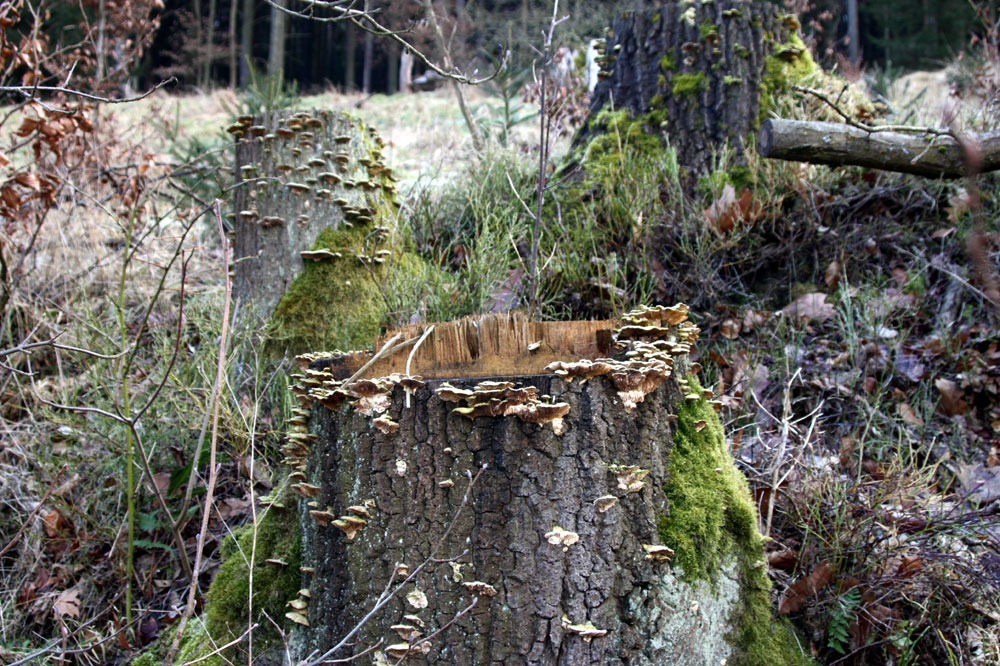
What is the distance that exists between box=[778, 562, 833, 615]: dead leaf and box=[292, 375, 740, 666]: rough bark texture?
50 centimetres

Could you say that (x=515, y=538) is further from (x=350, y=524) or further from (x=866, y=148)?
(x=866, y=148)

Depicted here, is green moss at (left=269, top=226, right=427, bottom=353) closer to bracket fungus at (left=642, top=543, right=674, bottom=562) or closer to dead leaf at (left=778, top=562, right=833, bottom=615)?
bracket fungus at (left=642, top=543, right=674, bottom=562)

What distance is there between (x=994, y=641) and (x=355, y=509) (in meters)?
2.08

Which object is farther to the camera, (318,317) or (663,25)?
(663,25)

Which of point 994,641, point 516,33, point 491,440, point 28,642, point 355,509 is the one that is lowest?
point 28,642

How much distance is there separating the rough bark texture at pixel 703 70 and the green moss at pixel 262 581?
3.50 meters

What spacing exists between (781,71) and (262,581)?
459cm

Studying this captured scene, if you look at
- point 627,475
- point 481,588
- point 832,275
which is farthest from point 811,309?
point 481,588

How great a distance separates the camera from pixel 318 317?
3891 mm

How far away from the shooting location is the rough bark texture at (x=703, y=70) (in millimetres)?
4727

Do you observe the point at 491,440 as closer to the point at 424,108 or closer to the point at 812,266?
the point at 812,266

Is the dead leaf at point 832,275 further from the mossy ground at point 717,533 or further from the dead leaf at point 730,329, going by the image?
the mossy ground at point 717,533

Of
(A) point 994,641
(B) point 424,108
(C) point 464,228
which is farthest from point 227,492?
(B) point 424,108

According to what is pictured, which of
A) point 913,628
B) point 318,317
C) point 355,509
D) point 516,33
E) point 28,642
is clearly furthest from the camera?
point 516,33
